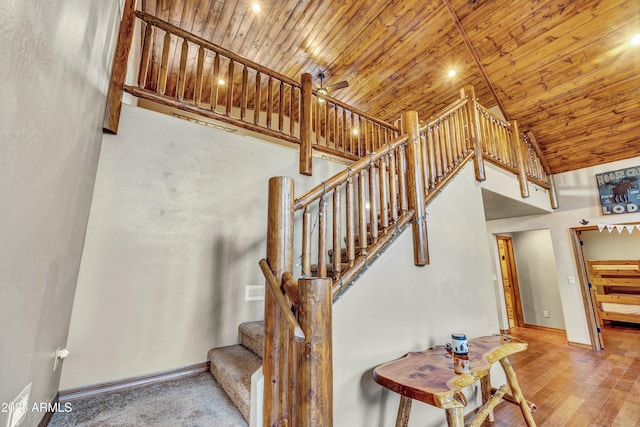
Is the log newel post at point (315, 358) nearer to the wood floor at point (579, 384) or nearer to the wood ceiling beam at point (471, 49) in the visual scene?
the wood floor at point (579, 384)

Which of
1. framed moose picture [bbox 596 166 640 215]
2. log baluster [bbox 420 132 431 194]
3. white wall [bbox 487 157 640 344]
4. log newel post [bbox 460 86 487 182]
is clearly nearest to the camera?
log baluster [bbox 420 132 431 194]

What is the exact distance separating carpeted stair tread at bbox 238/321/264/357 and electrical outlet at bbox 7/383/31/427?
3.87ft

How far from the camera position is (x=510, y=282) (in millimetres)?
6953

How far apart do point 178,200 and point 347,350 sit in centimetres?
187

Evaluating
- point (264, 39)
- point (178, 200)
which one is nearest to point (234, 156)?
point (178, 200)

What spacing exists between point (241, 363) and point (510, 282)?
755 cm

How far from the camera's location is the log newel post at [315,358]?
119 centimetres

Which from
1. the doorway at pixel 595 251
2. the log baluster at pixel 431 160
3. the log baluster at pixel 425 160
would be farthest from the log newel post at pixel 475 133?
the doorway at pixel 595 251

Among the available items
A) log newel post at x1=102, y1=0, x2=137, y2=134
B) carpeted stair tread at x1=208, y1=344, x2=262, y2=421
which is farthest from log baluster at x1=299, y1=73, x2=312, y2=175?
carpeted stair tread at x1=208, y1=344, x2=262, y2=421

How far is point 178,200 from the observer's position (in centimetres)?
234

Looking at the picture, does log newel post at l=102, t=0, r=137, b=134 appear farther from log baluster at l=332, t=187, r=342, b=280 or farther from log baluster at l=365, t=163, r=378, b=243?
log baluster at l=365, t=163, r=378, b=243

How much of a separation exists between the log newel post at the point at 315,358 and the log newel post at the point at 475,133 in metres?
2.87

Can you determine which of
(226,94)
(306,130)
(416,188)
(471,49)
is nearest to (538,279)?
(471,49)

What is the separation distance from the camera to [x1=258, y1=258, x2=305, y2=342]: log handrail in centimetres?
113
